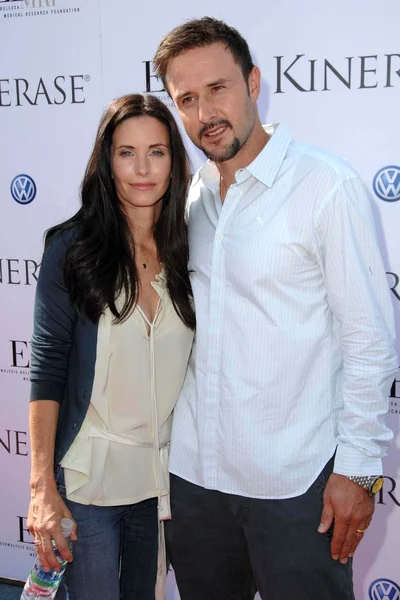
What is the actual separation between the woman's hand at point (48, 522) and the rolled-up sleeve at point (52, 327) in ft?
0.79

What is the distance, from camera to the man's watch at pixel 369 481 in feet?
5.21

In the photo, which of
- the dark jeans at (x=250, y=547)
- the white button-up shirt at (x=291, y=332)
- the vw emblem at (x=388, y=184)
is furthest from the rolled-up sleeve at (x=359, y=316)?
the vw emblem at (x=388, y=184)

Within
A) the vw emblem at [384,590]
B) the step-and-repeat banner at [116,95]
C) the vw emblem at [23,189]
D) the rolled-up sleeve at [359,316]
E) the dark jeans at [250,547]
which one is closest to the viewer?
the rolled-up sleeve at [359,316]

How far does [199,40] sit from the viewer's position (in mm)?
1820

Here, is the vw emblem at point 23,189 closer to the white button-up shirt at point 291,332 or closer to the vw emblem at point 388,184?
the white button-up shirt at point 291,332

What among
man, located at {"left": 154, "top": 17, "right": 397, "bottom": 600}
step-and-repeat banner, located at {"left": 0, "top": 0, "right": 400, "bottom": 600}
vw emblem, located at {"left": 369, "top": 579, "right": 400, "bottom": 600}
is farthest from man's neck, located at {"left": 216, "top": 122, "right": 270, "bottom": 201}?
vw emblem, located at {"left": 369, "top": 579, "right": 400, "bottom": 600}

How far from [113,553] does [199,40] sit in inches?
55.9

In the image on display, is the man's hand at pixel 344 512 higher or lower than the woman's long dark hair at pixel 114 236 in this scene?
lower

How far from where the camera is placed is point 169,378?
1819 mm

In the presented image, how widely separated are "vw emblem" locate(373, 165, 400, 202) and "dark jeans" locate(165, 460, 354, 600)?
3.78 feet

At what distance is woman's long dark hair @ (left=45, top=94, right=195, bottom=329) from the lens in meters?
1.72

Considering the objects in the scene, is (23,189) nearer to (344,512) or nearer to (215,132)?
(215,132)

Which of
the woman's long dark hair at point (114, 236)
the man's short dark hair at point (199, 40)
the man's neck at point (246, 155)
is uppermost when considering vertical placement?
the man's short dark hair at point (199, 40)

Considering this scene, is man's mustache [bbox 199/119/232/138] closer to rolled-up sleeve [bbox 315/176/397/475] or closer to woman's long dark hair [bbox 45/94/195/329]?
woman's long dark hair [bbox 45/94/195/329]
